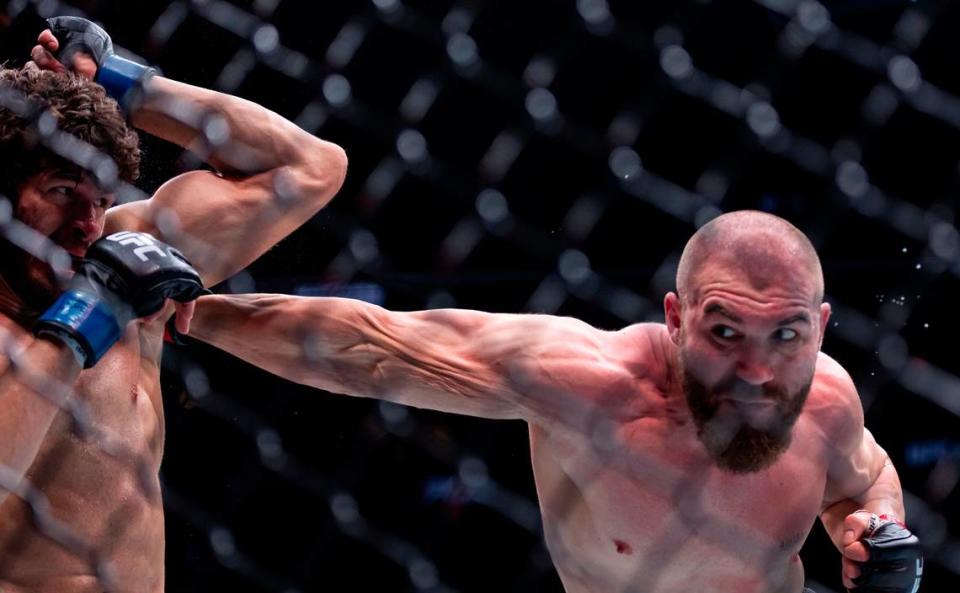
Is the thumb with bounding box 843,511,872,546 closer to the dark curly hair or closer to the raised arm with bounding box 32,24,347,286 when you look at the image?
the raised arm with bounding box 32,24,347,286

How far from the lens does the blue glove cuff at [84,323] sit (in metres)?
1.20

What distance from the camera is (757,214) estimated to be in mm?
1524

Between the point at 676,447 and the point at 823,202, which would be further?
the point at 823,202

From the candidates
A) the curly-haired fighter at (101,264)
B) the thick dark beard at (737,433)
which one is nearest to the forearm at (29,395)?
the curly-haired fighter at (101,264)

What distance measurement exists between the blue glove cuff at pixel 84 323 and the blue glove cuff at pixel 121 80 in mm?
367

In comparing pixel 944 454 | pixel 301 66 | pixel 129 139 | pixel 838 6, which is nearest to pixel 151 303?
pixel 129 139

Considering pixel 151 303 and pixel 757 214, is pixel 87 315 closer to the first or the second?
pixel 151 303

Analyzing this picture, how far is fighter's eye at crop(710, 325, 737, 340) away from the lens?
1454 mm

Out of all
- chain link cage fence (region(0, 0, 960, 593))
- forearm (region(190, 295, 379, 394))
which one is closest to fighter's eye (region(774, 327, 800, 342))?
forearm (region(190, 295, 379, 394))

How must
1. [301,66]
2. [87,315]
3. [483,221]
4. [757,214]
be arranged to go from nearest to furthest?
[87,315] < [757,214] < [301,66] < [483,221]

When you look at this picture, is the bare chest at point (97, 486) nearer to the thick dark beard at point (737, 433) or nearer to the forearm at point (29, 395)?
the forearm at point (29, 395)

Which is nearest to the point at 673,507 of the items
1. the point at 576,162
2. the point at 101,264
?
the point at 101,264

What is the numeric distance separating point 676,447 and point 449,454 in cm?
132

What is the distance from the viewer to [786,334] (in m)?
→ 1.44
